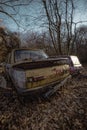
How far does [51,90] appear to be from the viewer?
4875mm

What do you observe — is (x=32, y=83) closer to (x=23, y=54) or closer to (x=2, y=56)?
(x=23, y=54)

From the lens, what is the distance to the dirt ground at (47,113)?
3653 millimetres

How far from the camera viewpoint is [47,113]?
4250 mm

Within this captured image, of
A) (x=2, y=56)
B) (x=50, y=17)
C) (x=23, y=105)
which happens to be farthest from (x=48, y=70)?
(x=2, y=56)

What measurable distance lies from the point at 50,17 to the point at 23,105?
14537 millimetres

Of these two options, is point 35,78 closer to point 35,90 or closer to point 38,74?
point 38,74

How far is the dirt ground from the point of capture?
3653 millimetres

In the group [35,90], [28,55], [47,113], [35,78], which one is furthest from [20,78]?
[28,55]

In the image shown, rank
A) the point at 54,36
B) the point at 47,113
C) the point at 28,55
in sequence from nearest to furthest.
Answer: the point at 47,113 → the point at 28,55 → the point at 54,36

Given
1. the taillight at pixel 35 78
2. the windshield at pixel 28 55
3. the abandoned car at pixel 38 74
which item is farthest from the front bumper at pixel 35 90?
the windshield at pixel 28 55

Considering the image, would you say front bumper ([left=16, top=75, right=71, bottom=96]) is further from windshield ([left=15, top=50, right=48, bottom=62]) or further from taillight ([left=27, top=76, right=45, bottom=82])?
windshield ([left=15, top=50, right=48, bottom=62])

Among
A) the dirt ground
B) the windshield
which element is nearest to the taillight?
the dirt ground

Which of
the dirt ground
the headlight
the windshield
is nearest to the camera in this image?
the dirt ground

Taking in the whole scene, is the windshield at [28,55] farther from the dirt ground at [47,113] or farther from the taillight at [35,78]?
the taillight at [35,78]
